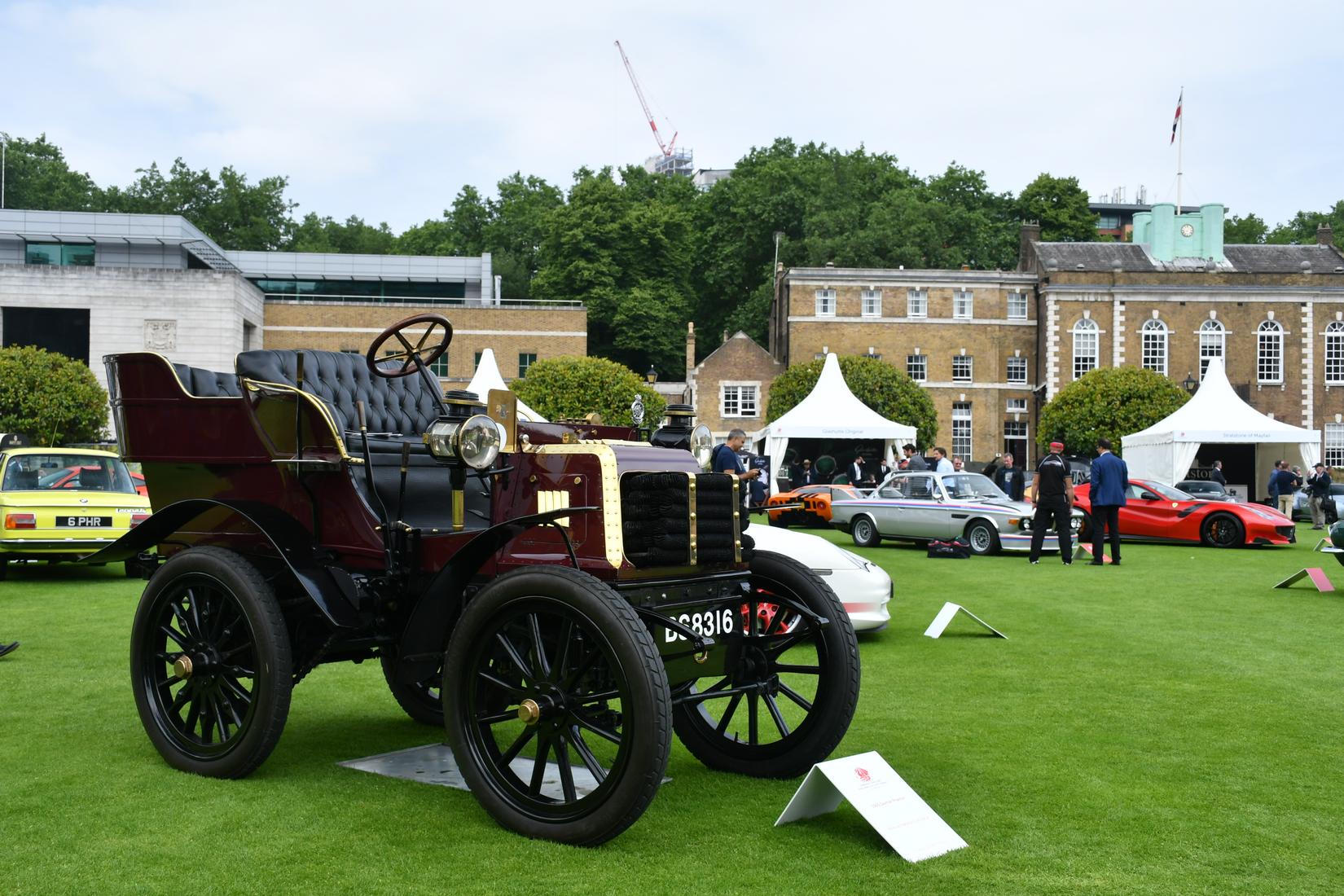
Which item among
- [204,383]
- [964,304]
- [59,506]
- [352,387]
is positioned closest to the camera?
[204,383]

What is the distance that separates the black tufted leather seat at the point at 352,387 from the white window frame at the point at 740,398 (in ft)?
178

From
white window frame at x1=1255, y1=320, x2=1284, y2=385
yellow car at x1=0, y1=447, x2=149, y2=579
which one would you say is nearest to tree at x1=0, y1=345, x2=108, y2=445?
yellow car at x1=0, y1=447, x2=149, y2=579

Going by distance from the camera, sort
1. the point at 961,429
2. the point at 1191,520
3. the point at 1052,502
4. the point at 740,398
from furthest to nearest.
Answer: the point at 961,429 < the point at 740,398 < the point at 1191,520 < the point at 1052,502

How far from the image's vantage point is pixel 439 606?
5234 mm

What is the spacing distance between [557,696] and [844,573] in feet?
18.2

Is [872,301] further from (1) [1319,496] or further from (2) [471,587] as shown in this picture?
(2) [471,587]

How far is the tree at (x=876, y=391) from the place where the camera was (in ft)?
177

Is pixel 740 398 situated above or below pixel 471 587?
above

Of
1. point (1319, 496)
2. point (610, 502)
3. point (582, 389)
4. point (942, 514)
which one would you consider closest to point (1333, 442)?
point (1319, 496)

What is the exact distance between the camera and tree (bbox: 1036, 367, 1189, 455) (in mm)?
49469

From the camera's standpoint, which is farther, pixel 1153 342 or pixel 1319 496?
pixel 1153 342

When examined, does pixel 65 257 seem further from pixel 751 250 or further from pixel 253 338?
pixel 751 250

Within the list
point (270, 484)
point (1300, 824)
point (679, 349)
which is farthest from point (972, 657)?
point (679, 349)

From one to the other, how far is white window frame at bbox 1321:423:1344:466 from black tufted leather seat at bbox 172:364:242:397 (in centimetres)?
6313
